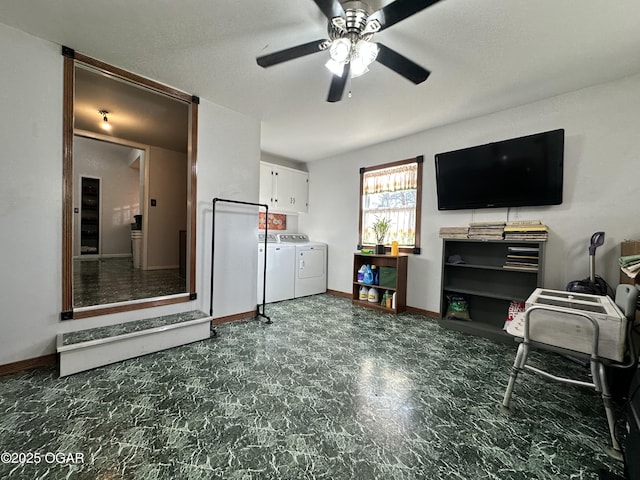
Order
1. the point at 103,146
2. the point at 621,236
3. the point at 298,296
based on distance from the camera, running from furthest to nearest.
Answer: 1. the point at 103,146
2. the point at 298,296
3. the point at 621,236

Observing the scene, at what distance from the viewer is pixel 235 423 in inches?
57.6

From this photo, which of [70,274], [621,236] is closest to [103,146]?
[70,274]

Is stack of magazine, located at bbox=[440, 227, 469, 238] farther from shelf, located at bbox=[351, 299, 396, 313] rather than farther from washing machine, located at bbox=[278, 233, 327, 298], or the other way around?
washing machine, located at bbox=[278, 233, 327, 298]

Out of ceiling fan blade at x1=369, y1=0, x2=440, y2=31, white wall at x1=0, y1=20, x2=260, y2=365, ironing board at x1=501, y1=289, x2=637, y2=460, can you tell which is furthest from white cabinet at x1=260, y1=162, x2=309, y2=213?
ironing board at x1=501, y1=289, x2=637, y2=460

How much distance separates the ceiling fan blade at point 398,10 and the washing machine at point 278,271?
3021 millimetres

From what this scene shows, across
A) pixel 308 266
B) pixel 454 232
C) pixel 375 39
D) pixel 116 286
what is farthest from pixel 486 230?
pixel 116 286

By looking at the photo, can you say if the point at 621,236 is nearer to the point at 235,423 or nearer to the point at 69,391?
the point at 235,423

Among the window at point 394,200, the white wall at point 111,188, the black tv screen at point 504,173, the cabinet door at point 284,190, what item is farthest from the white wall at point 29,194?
the white wall at point 111,188

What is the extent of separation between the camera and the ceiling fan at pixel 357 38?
141 centimetres

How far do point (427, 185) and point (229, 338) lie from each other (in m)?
3.15

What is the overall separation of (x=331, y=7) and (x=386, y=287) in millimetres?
3165

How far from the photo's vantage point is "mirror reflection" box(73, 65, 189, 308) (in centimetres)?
310

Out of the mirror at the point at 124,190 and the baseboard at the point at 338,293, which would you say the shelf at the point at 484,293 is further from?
the mirror at the point at 124,190

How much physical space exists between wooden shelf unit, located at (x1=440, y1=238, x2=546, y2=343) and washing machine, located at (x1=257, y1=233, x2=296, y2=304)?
89.1 inches
